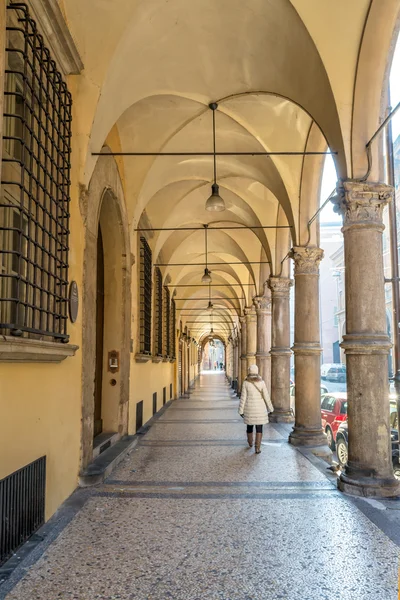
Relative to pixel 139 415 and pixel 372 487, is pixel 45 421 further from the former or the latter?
pixel 139 415

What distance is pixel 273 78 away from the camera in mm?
7309

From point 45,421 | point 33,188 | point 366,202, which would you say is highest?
point 366,202

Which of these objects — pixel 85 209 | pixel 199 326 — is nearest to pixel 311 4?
pixel 85 209

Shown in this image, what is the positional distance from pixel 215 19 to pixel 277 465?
5.85 metres

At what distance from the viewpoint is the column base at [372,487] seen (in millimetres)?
5340

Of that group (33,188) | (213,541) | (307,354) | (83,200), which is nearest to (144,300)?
(307,354)

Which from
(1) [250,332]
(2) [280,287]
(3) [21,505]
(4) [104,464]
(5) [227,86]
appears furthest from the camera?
(1) [250,332]

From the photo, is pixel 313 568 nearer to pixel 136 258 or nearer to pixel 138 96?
pixel 138 96

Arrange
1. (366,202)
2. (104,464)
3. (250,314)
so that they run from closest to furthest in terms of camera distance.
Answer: (366,202) < (104,464) < (250,314)

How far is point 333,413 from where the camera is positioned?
11.8 m

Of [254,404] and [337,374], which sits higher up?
[254,404]

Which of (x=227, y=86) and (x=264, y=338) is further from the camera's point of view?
(x=264, y=338)

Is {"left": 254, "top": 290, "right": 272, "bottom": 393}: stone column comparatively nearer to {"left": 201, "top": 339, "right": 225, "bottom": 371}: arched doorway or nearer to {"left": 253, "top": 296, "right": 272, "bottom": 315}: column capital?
{"left": 253, "top": 296, "right": 272, "bottom": 315}: column capital

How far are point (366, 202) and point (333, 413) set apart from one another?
23.5 feet
